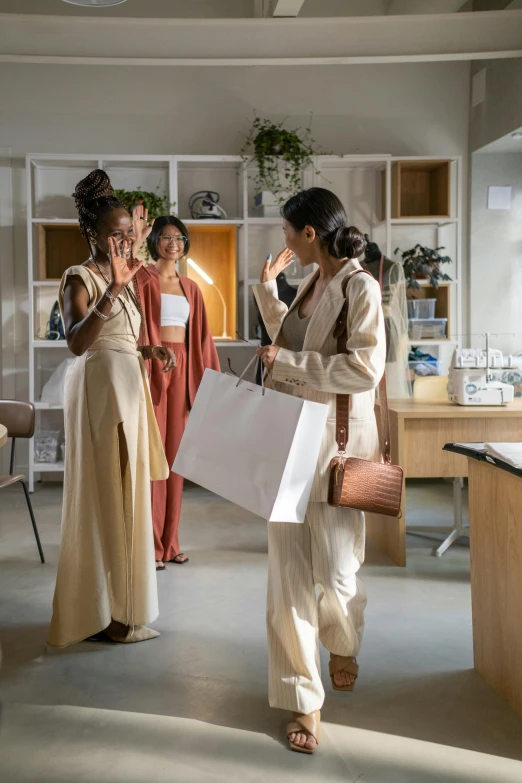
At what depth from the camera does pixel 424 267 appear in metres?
6.19

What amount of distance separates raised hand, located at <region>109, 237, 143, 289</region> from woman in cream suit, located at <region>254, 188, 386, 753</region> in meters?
0.66

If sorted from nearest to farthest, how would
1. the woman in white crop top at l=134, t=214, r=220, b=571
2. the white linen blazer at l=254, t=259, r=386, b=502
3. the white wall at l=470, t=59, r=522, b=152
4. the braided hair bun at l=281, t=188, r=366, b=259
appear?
the white linen blazer at l=254, t=259, r=386, b=502
the braided hair bun at l=281, t=188, r=366, b=259
the woman in white crop top at l=134, t=214, r=220, b=571
the white wall at l=470, t=59, r=522, b=152

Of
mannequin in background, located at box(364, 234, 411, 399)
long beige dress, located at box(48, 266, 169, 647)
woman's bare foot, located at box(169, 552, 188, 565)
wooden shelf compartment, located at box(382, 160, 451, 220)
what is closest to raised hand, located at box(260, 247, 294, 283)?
long beige dress, located at box(48, 266, 169, 647)

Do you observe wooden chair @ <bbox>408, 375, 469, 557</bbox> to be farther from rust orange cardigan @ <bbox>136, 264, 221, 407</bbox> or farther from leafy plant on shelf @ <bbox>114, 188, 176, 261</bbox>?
leafy plant on shelf @ <bbox>114, 188, 176, 261</bbox>

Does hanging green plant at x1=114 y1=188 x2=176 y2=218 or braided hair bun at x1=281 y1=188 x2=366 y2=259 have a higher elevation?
hanging green plant at x1=114 y1=188 x2=176 y2=218

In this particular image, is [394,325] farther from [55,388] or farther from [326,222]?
[326,222]

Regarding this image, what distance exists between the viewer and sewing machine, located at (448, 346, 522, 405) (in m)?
4.07

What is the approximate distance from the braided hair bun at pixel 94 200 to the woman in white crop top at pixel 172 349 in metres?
1.13

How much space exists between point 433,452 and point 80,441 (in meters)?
1.99

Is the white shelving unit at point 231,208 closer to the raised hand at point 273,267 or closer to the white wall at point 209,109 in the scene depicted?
the white wall at point 209,109

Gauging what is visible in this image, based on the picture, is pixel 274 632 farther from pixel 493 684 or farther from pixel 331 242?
pixel 331 242

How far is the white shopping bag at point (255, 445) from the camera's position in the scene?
1981 millimetres

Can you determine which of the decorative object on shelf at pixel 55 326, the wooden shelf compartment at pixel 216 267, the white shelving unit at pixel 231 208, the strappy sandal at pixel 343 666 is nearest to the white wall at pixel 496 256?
the white shelving unit at pixel 231 208

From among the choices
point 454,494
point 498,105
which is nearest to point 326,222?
point 454,494
